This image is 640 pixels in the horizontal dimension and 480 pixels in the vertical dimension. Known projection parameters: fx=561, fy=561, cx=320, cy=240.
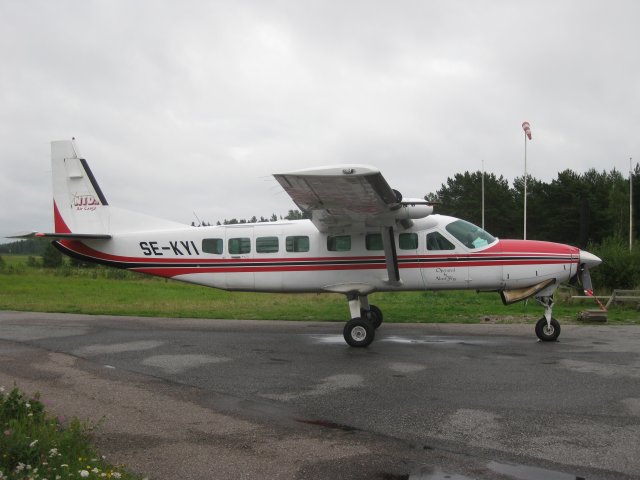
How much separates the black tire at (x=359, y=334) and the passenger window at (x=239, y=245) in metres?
3.46

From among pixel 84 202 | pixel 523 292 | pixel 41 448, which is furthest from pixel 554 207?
pixel 41 448

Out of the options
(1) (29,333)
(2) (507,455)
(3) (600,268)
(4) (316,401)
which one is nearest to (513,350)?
(4) (316,401)

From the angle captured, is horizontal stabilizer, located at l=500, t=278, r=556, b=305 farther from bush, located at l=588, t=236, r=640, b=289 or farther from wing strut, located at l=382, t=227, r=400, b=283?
bush, located at l=588, t=236, r=640, b=289

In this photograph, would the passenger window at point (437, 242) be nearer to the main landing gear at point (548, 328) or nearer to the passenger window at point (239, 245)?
the main landing gear at point (548, 328)

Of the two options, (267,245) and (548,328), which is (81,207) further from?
(548,328)

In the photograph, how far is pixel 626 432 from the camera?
5871 millimetres

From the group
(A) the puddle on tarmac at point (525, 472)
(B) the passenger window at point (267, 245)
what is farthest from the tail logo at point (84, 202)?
(A) the puddle on tarmac at point (525, 472)

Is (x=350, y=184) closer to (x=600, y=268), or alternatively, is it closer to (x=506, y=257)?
(x=506, y=257)

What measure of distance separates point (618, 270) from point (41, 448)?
1034 inches

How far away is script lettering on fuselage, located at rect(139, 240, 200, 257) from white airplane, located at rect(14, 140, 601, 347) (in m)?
0.03

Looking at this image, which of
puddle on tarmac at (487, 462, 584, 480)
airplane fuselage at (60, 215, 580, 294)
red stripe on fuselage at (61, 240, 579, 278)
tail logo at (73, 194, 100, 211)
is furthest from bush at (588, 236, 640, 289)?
puddle on tarmac at (487, 462, 584, 480)

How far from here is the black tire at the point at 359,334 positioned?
1174 cm

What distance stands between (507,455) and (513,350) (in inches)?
256

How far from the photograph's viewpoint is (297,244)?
1354 cm
